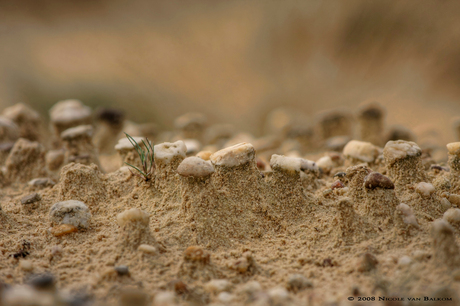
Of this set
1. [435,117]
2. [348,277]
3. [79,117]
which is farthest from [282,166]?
[435,117]

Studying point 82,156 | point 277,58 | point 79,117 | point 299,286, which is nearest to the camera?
point 299,286

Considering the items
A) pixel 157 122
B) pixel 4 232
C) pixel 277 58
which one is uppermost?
pixel 277 58

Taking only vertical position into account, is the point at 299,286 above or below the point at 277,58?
below

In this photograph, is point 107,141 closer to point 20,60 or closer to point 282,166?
point 282,166

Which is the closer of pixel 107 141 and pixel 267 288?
pixel 267 288

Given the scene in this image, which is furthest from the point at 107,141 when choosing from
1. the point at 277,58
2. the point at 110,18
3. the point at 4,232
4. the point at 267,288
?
the point at 110,18

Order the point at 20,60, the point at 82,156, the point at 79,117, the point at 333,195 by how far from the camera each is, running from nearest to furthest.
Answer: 1. the point at 333,195
2. the point at 82,156
3. the point at 79,117
4. the point at 20,60

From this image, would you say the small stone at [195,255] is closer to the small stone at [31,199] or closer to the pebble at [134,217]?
the pebble at [134,217]

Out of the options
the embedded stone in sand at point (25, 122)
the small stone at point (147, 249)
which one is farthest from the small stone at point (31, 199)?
the embedded stone in sand at point (25, 122)
